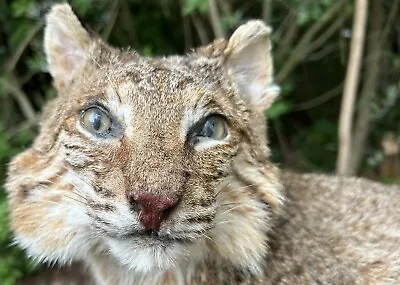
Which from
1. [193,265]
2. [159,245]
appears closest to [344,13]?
[193,265]

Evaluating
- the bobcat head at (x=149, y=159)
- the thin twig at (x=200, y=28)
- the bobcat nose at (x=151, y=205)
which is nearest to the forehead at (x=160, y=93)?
the bobcat head at (x=149, y=159)

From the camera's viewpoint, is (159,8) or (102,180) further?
(159,8)

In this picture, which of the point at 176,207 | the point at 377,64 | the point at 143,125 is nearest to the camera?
the point at 176,207

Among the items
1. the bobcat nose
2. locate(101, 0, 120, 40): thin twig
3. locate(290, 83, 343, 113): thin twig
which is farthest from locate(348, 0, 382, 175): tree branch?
the bobcat nose

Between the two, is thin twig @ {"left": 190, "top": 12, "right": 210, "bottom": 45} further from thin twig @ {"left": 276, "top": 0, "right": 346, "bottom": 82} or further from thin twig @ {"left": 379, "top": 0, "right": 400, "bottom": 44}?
thin twig @ {"left": 379, "top": 0, "right": 400, "bottom": 44}

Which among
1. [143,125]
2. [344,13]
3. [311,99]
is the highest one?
[344,13]

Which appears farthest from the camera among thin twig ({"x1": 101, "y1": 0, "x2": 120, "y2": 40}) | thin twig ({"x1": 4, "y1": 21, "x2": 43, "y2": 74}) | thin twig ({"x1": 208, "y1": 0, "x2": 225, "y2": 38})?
thin twig ({"x1": 101, "y1": 0, "x2": 120, "y2": 40})

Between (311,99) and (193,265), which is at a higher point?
(311,99)

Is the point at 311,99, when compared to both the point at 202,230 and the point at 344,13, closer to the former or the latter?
the point at 344,13
